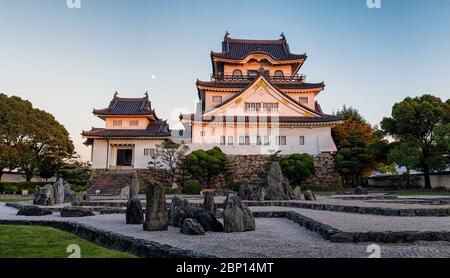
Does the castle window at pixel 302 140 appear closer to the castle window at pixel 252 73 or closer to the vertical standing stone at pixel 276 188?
the castle window at pixel 252 73

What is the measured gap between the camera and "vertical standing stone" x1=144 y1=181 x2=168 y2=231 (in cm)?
901

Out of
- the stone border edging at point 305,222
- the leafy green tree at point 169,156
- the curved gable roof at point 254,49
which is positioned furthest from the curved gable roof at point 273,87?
the stone border edging at point 305,222

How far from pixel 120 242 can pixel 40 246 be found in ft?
5.07

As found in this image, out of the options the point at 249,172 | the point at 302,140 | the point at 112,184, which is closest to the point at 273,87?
the point at 302,140

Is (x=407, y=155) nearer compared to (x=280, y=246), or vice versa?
(x=280, y=246)

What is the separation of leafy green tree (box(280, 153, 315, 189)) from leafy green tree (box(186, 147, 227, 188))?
5636mm

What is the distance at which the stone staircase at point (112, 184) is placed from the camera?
28.2m

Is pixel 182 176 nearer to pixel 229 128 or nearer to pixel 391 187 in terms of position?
pixel 229 128

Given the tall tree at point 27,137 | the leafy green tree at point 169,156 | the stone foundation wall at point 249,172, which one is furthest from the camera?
the stone foundation wall at point 249,172

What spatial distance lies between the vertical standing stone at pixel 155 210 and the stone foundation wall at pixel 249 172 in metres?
24.3

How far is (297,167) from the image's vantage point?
29953 millimetres

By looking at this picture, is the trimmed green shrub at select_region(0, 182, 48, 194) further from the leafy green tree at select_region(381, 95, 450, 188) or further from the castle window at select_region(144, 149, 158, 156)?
the leafy green tree at select_region(381, 95, 450, 188)

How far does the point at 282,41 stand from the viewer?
4738 centimetres

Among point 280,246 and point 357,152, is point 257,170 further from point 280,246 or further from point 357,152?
point 280,246
